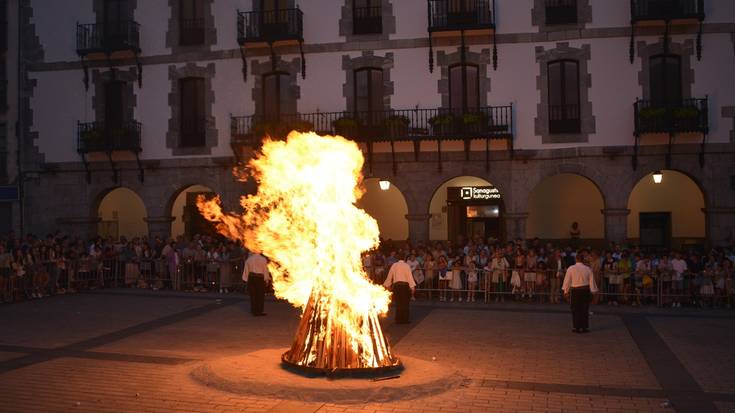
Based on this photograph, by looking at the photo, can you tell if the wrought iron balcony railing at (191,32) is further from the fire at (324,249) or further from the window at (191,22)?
the fire at (324,249)

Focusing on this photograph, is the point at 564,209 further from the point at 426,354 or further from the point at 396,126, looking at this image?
the point at 426,354

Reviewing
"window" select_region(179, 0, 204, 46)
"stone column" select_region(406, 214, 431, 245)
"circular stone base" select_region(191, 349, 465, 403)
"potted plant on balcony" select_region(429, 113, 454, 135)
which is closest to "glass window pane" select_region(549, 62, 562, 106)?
"potted plant on balcony" select_region(429, 113, 454, 135)

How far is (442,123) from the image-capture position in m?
22.7

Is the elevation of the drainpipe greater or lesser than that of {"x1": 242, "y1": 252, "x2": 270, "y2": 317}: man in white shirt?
greater

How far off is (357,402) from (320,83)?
16.9 meters

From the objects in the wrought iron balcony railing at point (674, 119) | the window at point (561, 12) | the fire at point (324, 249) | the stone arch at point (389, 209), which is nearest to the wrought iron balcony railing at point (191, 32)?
the stone arch at point (389, 209)

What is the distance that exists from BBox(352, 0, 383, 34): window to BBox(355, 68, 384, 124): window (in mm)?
1386

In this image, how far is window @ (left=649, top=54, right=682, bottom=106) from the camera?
22.4 metres

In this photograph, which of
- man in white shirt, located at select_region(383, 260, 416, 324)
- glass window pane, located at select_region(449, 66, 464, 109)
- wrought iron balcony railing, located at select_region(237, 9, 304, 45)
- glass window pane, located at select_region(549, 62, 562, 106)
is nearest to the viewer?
man in white shirt, located at select_region(383, 260, 416, 324)

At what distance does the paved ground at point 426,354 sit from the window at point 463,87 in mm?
7912

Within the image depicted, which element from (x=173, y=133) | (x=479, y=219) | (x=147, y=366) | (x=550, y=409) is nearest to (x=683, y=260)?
(x=479, y=219)

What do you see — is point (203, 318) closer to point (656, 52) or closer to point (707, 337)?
point (707, 337)

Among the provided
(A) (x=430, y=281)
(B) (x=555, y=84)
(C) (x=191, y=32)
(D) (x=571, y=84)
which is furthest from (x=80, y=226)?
(D) (x=571, y=84)

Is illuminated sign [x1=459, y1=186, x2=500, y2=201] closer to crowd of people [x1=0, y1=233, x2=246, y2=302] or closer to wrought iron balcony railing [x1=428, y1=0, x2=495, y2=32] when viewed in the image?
wrought iron balcony railing [x1=428, y1=0, x2=495, y2=32]
